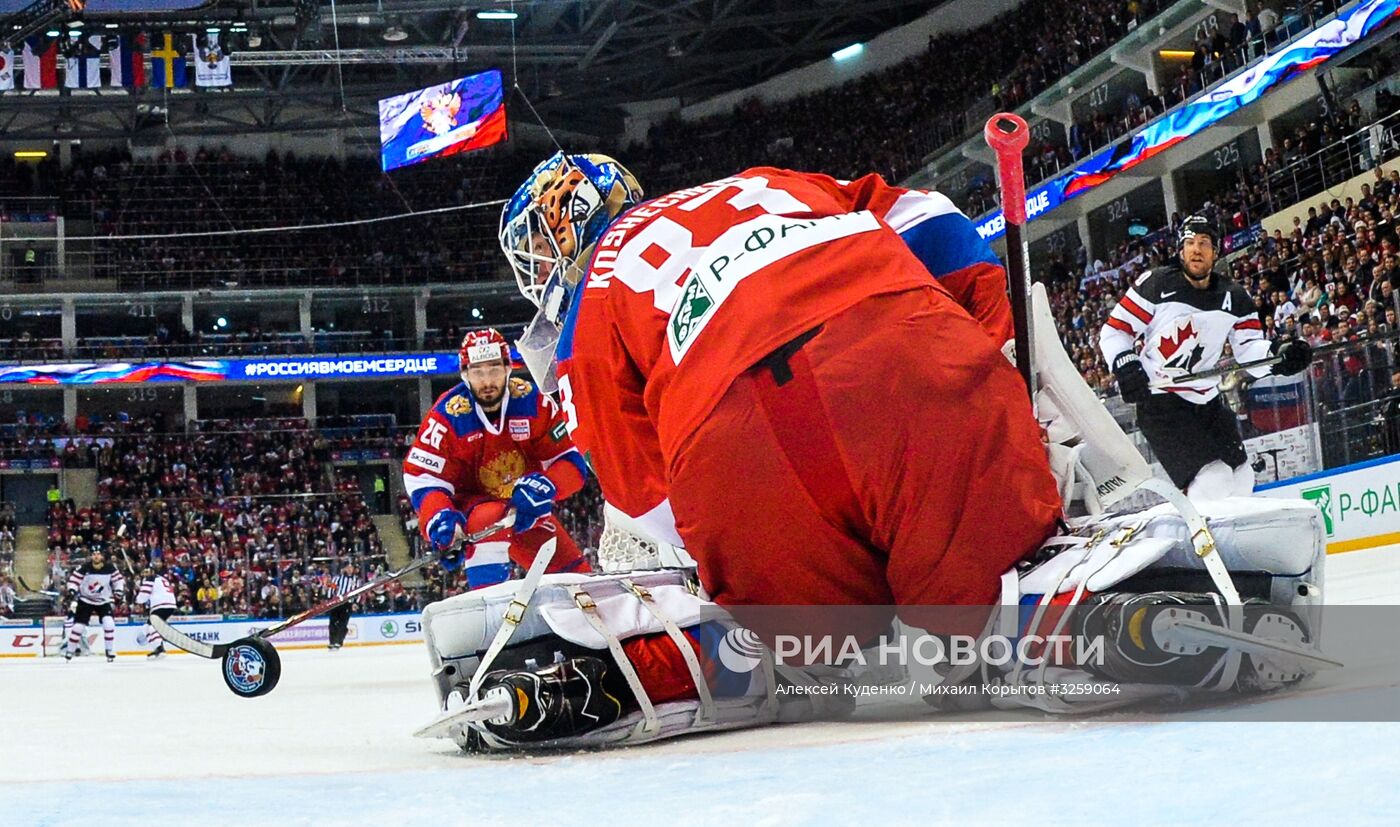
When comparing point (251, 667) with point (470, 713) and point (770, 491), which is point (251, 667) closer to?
point (470, 713)

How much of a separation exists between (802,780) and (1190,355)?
400 centimetres

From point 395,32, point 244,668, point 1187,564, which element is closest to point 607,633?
point 1187,564

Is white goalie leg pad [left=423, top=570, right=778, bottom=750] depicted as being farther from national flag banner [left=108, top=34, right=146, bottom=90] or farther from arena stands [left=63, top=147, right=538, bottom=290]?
arena stands [left=63, top=147, right=538, bottom=290]

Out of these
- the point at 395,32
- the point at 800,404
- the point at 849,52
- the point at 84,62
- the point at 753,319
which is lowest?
the point at 800,404

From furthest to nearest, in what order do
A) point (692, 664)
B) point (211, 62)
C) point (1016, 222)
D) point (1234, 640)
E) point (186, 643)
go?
point (211, 62), point (186, 643), point (1016, 222), point (692, 664), point (1234, 640)

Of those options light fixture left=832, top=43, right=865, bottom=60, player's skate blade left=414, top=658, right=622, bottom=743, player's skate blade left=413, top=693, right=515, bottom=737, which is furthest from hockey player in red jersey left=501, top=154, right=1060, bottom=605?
light fixture left=832, top=43, right=865, bottom=60

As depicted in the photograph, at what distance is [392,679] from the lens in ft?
18.9

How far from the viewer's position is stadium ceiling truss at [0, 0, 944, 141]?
24500 mm

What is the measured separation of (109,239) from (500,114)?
32.2 feet

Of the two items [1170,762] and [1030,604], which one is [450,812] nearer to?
[1170,762]

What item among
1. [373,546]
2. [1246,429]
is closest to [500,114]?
[373,546]

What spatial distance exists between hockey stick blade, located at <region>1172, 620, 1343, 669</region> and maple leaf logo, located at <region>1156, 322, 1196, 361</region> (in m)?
3.49

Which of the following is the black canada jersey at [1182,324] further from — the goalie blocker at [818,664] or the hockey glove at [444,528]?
the goalie blocker at [818,664]

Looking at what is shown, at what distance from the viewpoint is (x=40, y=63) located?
21719 mm
